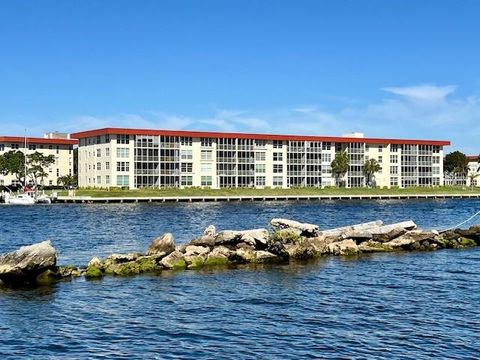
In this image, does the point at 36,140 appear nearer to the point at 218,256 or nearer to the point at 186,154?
the point at 186,154

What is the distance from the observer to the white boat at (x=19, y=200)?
13175 centimetres

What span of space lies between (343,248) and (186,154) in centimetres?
10373

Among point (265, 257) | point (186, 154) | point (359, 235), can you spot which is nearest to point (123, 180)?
point (186, 154)

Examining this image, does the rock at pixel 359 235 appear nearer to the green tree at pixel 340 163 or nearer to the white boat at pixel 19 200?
the white boat at pixel 19 200

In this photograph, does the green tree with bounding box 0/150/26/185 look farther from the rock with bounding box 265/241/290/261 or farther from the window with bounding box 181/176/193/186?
the rock with bounding box 265/241/290/261

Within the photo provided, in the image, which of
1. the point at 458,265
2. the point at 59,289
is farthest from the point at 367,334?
the point at 458,265

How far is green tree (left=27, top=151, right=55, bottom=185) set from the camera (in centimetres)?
16112

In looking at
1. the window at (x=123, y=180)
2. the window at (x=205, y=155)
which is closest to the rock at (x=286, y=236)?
the window at (x=123, y=180)

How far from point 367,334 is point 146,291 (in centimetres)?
1266

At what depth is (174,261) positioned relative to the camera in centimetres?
4028

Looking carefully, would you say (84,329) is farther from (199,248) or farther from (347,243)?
(347,243)

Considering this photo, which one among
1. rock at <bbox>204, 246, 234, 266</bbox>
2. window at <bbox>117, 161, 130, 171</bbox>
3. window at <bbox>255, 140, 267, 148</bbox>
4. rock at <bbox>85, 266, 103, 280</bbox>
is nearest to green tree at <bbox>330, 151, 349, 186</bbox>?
window at <bbox>255, 140, 267, 148</bbox>

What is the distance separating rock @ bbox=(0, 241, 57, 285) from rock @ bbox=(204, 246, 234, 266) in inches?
407

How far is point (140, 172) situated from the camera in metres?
144
